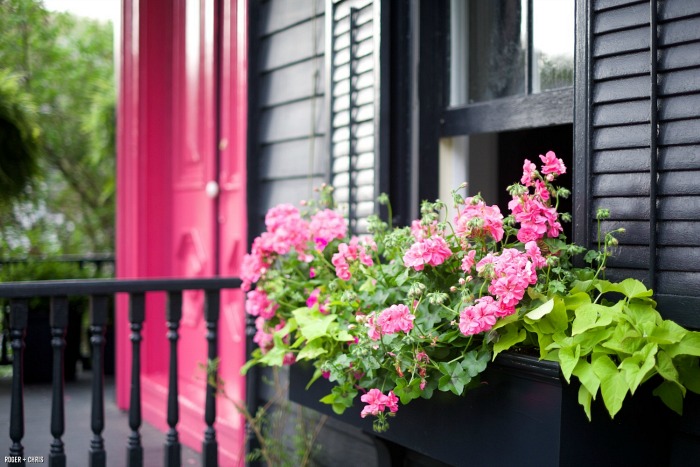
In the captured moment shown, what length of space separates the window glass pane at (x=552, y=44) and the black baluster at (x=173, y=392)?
145cm

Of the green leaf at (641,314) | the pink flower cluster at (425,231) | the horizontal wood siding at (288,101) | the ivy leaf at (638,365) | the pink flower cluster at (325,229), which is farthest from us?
the horizontal wood siding at (288,101)

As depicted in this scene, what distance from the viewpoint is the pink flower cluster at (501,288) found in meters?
1.61

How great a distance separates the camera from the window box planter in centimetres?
159

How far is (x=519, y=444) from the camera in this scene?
166 cm

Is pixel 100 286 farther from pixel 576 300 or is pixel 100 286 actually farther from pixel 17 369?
pixel 576 300

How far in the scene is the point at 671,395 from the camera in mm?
1625

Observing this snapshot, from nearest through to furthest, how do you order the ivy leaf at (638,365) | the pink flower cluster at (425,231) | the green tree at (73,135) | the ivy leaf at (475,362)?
1. the ivy leaf at (638,365)
2. the ivy leaf at (475,362)
3. the pink flower cluster at (425,231)
4. the green tree at (73,135)

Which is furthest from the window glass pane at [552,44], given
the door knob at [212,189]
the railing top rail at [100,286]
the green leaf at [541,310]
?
the door knob at [212,189]

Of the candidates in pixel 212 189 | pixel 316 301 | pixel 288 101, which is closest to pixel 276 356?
pixel 316 301

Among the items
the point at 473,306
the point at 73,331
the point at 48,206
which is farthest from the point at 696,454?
the point at 48,206

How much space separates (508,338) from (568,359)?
0.16m

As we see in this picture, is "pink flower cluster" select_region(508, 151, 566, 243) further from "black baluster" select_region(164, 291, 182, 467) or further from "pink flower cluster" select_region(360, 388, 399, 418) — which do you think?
"black baluster" select_region(164, 291, 182, 467)

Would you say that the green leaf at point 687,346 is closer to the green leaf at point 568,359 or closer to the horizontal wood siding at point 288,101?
the green leaf at point 568,359

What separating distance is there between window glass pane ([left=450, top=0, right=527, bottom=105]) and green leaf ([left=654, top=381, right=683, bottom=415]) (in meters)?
0.95
